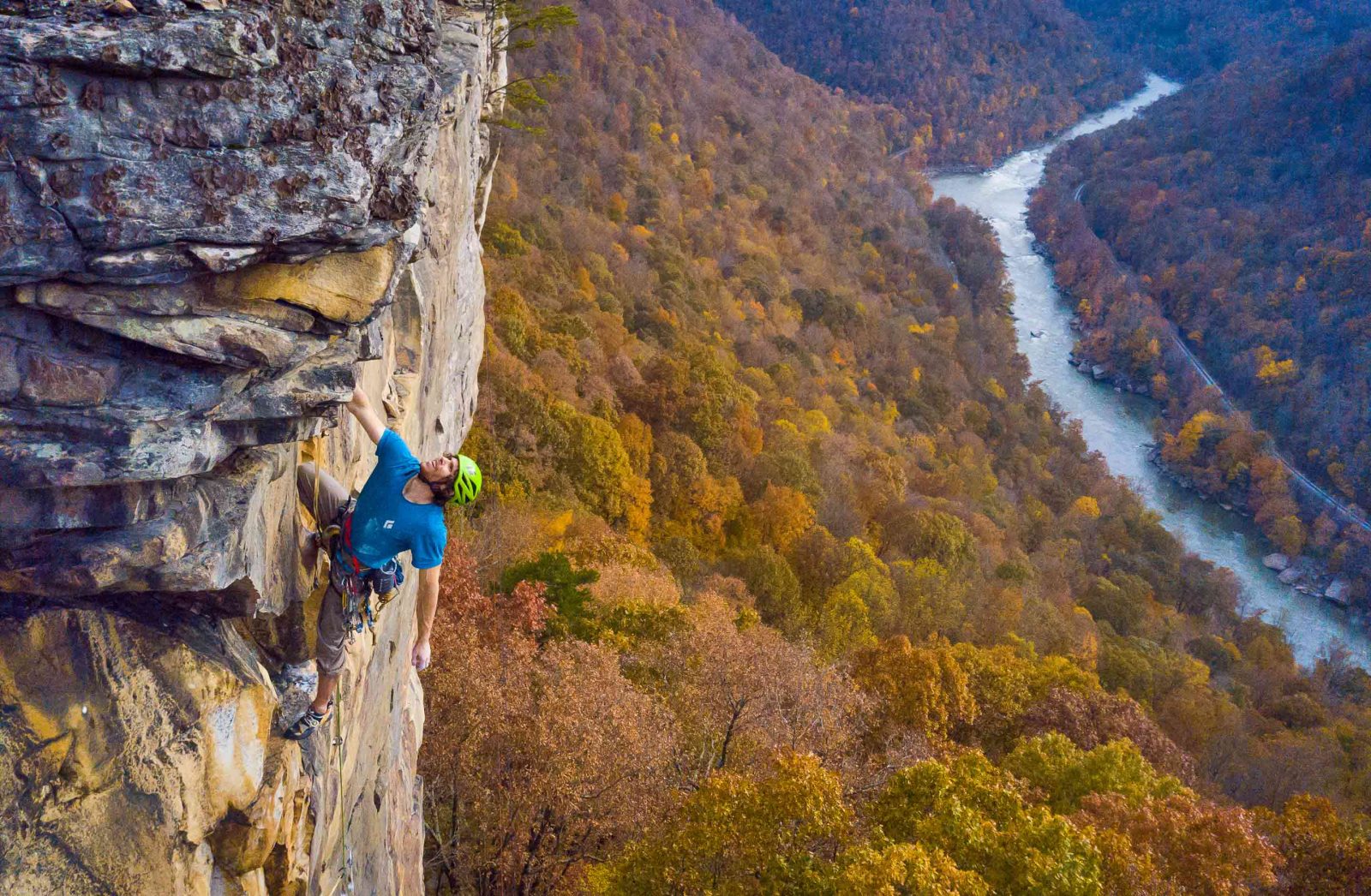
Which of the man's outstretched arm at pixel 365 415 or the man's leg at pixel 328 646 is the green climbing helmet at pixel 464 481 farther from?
the man's leg at pixel 328 646

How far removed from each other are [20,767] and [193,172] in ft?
9.80

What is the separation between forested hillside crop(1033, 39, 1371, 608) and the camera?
243 ft

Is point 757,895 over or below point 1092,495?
over

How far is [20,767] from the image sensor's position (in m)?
4.45

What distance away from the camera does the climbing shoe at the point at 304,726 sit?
20.7ft

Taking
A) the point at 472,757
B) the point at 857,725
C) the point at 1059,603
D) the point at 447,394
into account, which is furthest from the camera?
the point at 1059,603

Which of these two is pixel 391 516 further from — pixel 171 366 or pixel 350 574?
pixel 171 366

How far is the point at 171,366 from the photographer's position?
4.65 meters

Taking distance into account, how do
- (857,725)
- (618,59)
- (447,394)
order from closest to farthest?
(447,394) < (857,725) < (618,59)

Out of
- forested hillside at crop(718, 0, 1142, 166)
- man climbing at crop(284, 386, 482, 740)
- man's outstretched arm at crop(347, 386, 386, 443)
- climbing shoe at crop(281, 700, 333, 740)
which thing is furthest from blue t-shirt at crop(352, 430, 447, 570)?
forested hillside at crop(718, 0, 1142, 166)

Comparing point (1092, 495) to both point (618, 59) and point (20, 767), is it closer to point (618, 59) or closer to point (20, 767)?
point (618, 59)

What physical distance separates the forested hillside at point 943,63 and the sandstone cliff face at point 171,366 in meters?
123

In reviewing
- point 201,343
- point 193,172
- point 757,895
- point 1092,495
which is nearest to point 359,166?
point 193,172

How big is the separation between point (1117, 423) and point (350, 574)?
85723 mm
